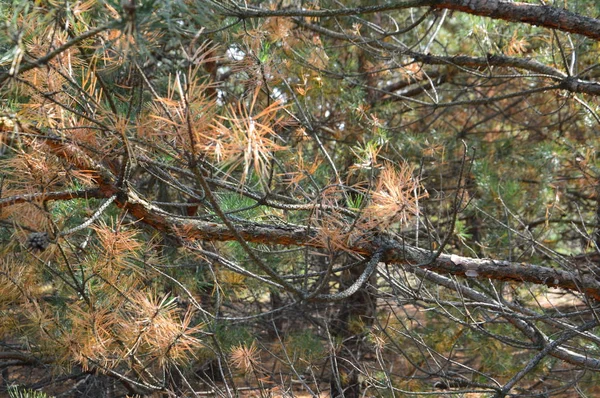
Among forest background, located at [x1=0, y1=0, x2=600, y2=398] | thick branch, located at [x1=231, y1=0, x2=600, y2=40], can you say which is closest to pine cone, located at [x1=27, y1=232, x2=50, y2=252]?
forest background, located at [x1=0, y1=0, x2=600, y2=398]

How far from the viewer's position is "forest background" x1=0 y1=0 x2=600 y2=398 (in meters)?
1.47

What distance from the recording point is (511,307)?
222 centimetres

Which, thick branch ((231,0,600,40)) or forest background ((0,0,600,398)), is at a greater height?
thick branch ((231,0,600,40))

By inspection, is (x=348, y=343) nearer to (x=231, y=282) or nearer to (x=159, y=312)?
(x=231, y=282)

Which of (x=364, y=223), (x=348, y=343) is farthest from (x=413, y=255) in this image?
(x=348, y=343)

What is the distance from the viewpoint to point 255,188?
2.69 meters

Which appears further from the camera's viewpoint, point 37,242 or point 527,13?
point 527,13

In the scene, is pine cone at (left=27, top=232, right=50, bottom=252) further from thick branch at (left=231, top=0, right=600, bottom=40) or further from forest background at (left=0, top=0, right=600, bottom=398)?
thick branch at (left=231, top=0, right=600, bottom=40)

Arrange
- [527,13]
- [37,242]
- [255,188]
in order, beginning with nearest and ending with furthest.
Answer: [37,242]
[527,13]
[255,188]

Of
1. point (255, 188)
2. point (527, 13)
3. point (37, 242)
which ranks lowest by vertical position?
point (255, 188)

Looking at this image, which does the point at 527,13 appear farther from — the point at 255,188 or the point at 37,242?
the point at 37,242

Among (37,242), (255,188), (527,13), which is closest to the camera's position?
(37,242)

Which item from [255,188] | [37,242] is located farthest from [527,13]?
[37,242]

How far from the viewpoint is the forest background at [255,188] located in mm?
1469
